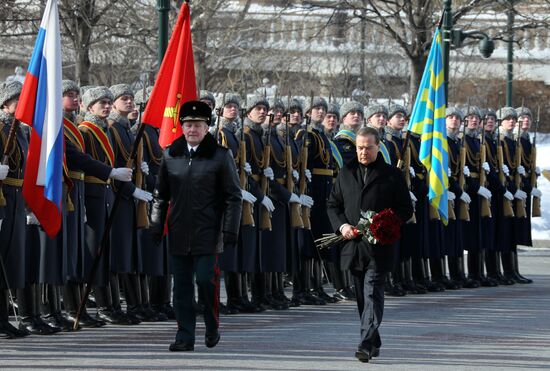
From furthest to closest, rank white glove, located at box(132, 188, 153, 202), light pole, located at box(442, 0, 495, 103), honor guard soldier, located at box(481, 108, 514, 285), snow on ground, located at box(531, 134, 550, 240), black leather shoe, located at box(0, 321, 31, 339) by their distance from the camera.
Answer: snow on ground, located at box(531, 134, 550, 240)
light pole, located at box(442, 0, 495, 103)
honor guard soldier, located at box(481, 108, 514, 285)
white glove, located at box(132, 188, 153, 202)
black leather shoe, located at box(0, 321, 31, 339)

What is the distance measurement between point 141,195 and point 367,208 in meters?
2.57

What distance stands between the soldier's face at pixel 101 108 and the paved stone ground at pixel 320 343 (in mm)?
1791

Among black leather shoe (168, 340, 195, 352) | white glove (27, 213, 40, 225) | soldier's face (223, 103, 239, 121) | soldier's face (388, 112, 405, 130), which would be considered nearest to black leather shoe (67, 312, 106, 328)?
white glove (27, 213, 40, 225)

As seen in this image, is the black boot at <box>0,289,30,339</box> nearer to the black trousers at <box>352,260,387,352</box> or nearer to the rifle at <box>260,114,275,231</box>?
the black trousers at <box>352,260,387,352</box>

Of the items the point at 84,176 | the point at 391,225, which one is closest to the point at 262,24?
the point at 84,176

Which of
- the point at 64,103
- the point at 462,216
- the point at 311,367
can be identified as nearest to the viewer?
the point at 311,367

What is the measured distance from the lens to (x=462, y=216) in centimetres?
1848

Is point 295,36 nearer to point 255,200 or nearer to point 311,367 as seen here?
point 255,200

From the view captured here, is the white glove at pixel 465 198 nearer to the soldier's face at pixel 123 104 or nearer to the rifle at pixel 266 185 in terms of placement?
the rifle at pixel 266 185

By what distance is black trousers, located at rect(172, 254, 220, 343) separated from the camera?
451 inches

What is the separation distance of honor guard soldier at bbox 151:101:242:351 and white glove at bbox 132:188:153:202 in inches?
68.4

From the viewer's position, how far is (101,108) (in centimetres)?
1338

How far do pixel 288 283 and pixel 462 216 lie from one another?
215 cm

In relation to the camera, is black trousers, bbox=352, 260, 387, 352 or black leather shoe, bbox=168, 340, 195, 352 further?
black leather shoe, bbox=168, 340, 195, 352
